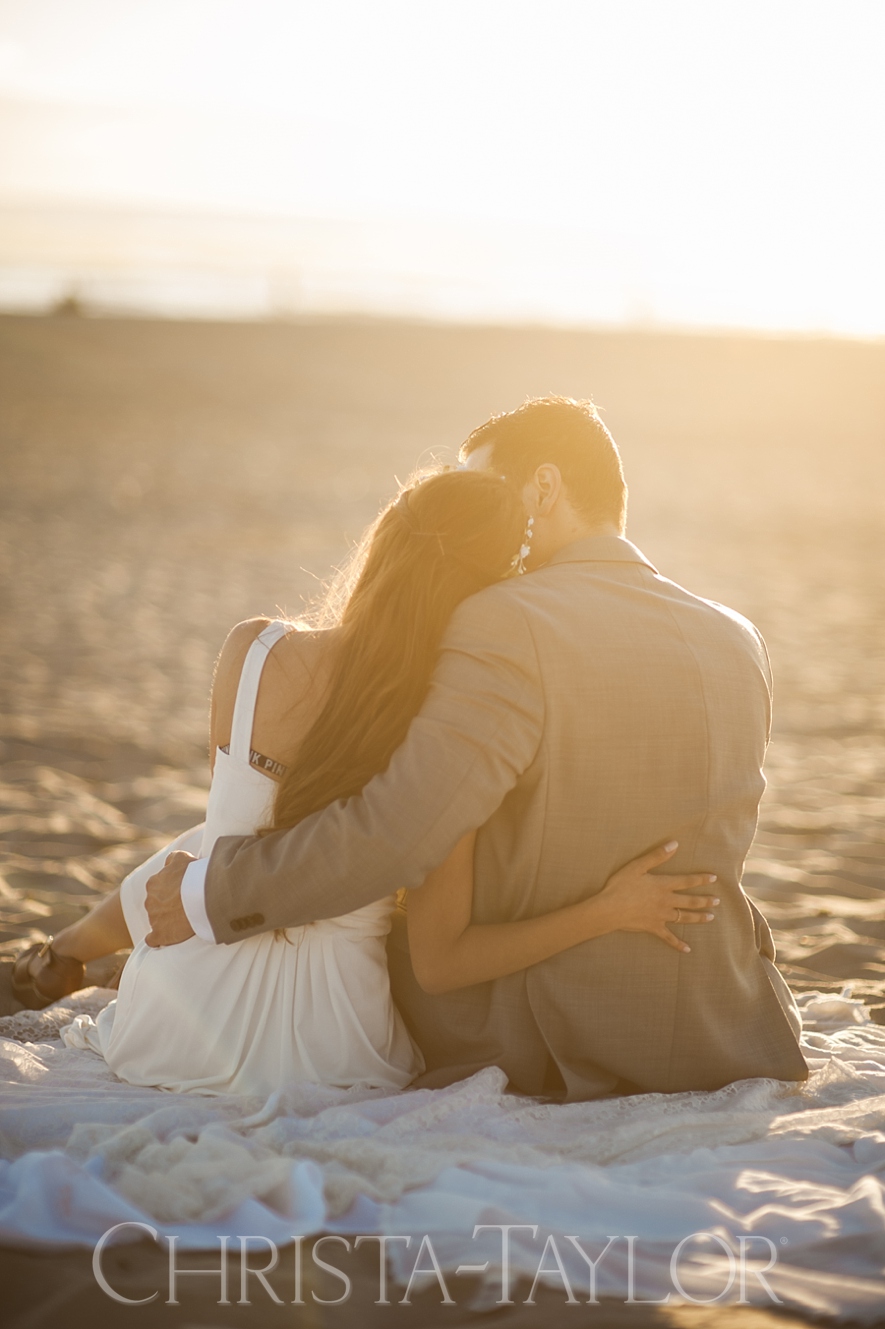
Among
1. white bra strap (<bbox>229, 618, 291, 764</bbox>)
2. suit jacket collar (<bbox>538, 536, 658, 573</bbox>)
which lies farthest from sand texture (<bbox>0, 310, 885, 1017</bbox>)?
suit jacket collar (<bbox>538, 536, 658, 573</bbox>)

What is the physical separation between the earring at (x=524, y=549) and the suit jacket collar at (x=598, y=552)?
61 mm

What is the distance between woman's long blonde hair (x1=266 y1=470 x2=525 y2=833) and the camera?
2576mm

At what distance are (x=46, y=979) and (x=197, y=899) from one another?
3.58 ft

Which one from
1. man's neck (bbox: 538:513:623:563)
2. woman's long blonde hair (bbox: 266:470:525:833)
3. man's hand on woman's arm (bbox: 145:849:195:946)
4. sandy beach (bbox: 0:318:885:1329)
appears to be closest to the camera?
woman's long blonde hair (bbox: 266:470:525:833)

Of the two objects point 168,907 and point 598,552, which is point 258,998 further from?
point 598,552

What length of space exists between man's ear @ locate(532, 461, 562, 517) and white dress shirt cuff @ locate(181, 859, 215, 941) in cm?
110

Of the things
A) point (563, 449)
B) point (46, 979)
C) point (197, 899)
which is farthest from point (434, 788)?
point (46, 979)

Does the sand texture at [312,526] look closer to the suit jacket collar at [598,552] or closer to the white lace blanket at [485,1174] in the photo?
the white lace blanket at [485,1174]

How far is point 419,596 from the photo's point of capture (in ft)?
8.47

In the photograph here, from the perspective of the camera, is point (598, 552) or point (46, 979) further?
point (46, 979)

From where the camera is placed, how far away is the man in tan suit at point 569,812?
2443mm

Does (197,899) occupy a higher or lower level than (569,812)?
lower

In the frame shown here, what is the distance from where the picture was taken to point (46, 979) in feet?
11.3

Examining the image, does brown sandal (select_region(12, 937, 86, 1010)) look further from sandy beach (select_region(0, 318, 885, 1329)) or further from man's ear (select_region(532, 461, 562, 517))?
man's ear (select_region(532, 461, 562, 517))
